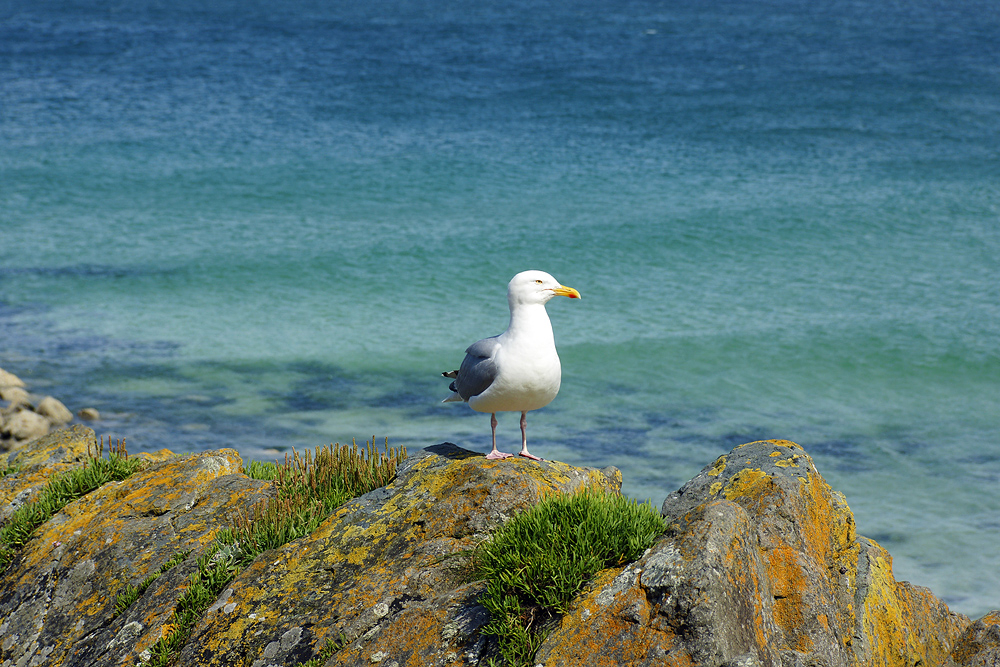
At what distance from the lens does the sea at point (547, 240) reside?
2062 cm

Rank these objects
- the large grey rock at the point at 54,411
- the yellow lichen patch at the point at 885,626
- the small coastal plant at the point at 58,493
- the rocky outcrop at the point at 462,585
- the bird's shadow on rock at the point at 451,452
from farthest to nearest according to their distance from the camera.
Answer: the large grey rock at the point at 54,411
the small coastal plant at the point at 58,493
the bird's shadow on rock at the point at 451,452
the yellow lichen patch at the point at 885,626
the rocky outcrop at the point at 462,585

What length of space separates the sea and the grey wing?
8698 millimetres

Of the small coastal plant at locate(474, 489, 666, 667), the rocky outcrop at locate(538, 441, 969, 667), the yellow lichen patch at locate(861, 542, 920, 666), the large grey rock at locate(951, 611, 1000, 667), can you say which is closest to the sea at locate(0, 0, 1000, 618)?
the large grey rock at locate(951, 611, 1000, 667)

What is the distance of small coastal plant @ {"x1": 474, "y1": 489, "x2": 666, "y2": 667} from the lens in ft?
20.8

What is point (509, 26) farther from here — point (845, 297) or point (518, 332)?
point (518, 332)

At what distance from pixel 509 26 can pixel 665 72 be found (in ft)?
64.2

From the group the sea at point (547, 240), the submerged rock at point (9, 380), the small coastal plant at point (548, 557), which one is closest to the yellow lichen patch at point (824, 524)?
the small coastal plant at point (548, 557)

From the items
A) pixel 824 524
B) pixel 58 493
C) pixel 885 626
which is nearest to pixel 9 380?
pixel 58 493

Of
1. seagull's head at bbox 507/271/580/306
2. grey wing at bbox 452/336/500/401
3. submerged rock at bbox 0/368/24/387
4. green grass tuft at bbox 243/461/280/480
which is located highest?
seagull's head at bbox 507/271/580/306

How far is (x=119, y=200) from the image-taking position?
44.5m

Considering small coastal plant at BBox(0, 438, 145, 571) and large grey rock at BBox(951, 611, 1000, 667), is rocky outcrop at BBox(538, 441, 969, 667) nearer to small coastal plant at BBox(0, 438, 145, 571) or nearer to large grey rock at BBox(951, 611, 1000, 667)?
large grey rock at BBox(951, 611, 1000, 667)

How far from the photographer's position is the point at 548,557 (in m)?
6.41

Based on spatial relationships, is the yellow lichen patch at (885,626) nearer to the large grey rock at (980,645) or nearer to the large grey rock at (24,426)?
the large grey rock at (980,645)

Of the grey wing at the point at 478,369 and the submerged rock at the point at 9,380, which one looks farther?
the submerged rock at the point at 9,380
